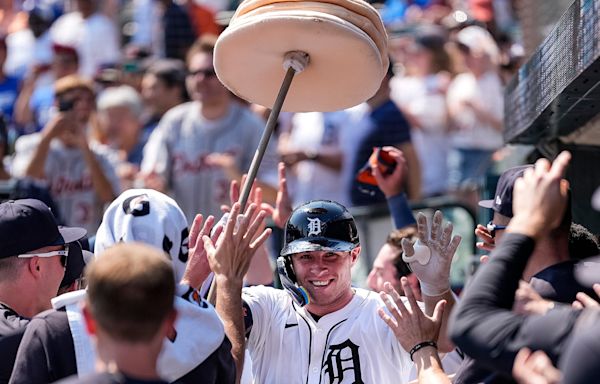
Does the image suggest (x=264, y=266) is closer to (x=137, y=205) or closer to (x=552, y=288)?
(x=137, y=205)

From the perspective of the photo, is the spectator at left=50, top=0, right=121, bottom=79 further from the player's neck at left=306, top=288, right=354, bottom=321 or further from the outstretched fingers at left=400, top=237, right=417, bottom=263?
the outstretched fingers at left=400, top=237, right=417, bottom=263

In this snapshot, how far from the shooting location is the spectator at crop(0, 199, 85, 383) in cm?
434

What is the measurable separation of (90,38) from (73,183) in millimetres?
3375

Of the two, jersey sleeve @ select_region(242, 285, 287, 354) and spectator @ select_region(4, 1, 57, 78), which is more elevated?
spectator @ select_region(4, 1, 57, 78)

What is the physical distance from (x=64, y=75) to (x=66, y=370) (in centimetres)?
758

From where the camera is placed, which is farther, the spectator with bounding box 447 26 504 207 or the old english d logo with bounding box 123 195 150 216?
the spectator with bounding box 447 26 504 207

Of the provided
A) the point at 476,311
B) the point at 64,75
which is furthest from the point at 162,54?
the point at 476,311

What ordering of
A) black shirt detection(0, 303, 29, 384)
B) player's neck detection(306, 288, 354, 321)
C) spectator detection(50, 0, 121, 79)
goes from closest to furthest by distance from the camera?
black shirt detection(0, 303, 29, 384)
player's neck detection(306, 288, 354, 321)
spectator detection(50, 0, 121, 79)

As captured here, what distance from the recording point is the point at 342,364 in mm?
4602

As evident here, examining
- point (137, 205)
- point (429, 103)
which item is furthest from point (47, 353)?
point (429, 103)

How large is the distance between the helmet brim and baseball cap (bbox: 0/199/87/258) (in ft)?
2.83

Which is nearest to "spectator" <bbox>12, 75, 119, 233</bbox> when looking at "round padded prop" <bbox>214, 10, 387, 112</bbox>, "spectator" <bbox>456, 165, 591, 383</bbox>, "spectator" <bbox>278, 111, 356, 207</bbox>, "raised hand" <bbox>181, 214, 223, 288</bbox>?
"spectator" <bbox>278, 111, 356, 207</bbox>

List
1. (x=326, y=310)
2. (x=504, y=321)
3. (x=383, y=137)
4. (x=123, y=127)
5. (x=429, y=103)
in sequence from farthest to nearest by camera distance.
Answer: (x=429, y=103) → (x=123, y=127) → (x=383, y=137) → (x=326, y=310) → (x=504, y=321)

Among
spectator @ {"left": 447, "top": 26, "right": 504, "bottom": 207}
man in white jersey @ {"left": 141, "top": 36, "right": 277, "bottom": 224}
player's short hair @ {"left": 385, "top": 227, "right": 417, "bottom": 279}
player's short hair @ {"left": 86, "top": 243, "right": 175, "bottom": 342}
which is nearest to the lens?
player's short hair @ {"left": 86, "top": 243, "right": 175, "bottom": 342}
